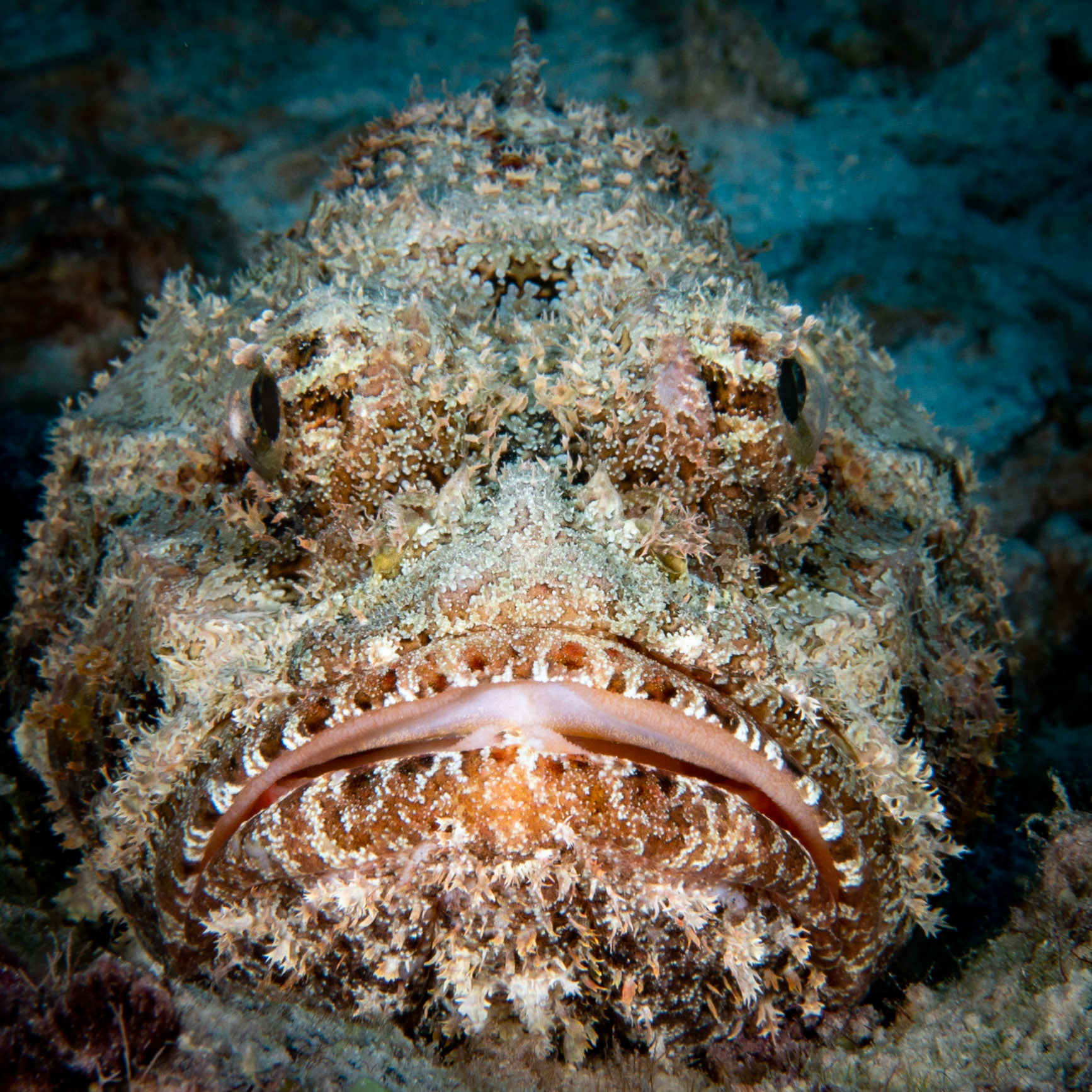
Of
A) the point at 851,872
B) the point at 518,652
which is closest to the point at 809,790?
the point at 851,872

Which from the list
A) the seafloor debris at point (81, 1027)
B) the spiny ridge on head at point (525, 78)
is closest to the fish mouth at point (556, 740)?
the seafloor debris at point (81, 1027)

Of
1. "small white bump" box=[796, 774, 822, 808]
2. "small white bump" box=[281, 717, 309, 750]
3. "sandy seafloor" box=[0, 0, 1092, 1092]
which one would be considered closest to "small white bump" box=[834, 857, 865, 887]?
"small white bump" box=[796, 774, 822, 808]

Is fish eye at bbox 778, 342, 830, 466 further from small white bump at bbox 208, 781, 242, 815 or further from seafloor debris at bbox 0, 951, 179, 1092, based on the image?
seafloor debris at bbox 0, 951, 179, 1092

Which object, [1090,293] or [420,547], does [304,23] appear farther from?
[420,547]

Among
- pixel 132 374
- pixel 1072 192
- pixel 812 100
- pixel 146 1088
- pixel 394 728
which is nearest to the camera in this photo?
pixel 146 1088

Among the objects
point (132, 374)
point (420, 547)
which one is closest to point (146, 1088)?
point (420, 547)

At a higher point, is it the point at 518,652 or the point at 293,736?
the point at 518,652

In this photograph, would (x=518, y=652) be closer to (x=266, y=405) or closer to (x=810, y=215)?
(x=266, y=405)
